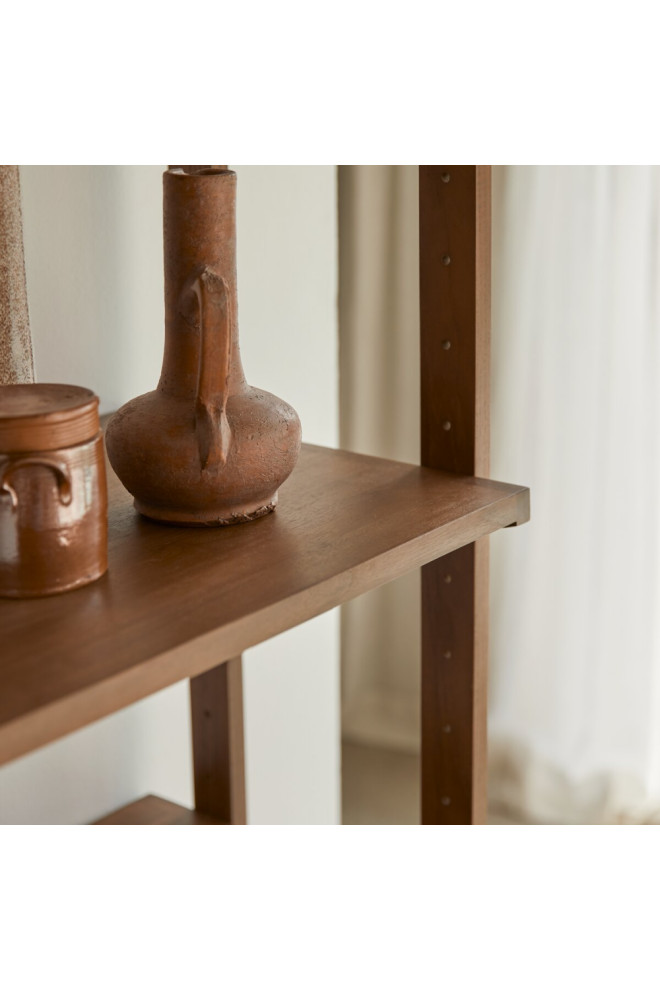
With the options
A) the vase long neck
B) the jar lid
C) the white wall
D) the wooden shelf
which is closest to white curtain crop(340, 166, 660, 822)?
the white wall

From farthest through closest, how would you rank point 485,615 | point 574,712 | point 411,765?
point 411,765
point 574,712
point 485,615

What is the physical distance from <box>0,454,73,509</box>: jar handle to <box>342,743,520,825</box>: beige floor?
4.21 feet

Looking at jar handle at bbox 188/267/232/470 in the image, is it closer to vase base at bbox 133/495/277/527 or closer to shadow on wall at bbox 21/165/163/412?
vase base at bbox 133/495/277/527

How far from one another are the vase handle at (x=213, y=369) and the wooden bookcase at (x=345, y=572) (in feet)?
0.20

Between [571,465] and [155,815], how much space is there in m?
0.75

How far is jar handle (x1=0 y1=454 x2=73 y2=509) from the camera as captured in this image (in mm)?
601

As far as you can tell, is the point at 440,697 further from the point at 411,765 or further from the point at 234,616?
the point at 411,765

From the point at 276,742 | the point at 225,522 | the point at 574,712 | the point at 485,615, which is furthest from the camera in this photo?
the point at 574,712

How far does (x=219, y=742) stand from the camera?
1186 millimetres

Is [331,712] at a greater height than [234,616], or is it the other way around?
[234,616]

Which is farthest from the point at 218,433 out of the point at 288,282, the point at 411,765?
the point at 411,765

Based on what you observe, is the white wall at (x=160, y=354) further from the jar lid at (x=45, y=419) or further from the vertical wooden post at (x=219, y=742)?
the jar lid at (x=45, y=419)

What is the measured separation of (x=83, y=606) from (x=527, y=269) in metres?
1.07

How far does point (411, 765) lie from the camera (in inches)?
73.6
